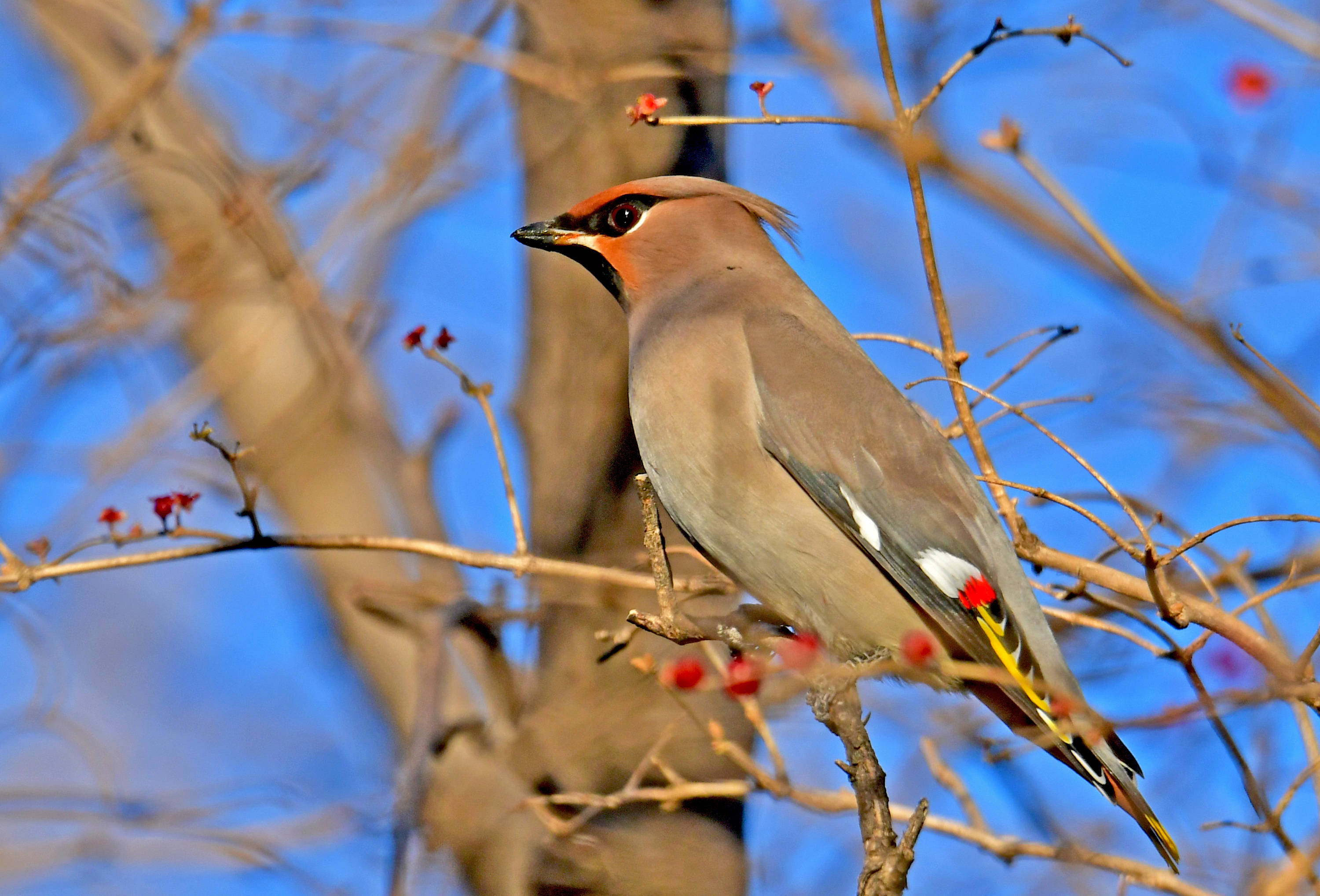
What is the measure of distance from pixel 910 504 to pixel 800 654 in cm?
128

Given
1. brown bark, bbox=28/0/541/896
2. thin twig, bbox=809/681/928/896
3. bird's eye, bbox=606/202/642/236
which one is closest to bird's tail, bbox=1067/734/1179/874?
thin twig, bbox=809/681/928/896

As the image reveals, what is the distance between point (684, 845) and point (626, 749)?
1.40 ft

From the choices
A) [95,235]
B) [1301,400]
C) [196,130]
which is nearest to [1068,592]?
[1301,400]

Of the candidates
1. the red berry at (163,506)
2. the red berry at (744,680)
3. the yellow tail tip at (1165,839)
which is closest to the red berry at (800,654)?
the red berry at (744,680)

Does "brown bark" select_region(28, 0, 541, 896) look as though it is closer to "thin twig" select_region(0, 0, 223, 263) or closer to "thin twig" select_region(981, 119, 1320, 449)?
"thin twig" select_region(0, 0, 223, 263)

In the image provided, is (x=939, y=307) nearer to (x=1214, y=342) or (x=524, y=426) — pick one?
(x=1214, y=342)

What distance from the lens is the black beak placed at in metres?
4.02

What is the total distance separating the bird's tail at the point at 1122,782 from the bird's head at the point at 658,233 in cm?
169

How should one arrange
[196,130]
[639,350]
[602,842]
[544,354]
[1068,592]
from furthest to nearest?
[196,130], [544,354], [602,842], [639,350], [1068,592]

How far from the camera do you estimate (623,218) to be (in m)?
4.08

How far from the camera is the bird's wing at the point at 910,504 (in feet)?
10.6

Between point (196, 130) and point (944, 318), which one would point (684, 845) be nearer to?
point (944, 318)

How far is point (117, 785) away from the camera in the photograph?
15.7ft

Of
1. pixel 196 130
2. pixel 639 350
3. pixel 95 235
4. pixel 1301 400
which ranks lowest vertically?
pixel 1301 400
